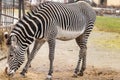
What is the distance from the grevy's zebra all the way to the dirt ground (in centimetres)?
44

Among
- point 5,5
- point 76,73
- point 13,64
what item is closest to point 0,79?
point 13,64

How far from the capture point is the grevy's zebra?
9.34m

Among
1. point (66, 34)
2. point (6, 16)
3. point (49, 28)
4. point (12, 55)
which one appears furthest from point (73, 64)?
point (6, 16)

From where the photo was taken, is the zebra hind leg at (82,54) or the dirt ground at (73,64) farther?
the zebra hind leg at (82,54)

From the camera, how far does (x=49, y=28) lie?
998 centimetres

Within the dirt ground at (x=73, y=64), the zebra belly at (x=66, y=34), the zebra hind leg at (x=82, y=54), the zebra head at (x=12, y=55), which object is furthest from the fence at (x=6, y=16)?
the zebra head at (x=12, y=55)

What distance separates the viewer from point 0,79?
965 centimetres

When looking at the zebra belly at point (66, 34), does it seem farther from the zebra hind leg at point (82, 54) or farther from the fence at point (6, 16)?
the fence at point (6, 16)

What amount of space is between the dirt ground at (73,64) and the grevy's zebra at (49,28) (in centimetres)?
44

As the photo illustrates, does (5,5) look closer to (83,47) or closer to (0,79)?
(83,47)

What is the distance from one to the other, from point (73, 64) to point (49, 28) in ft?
11.3

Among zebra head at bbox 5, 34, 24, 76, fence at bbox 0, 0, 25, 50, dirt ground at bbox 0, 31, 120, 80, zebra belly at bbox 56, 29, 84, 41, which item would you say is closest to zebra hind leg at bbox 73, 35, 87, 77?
dirt ground at bbox 0, 31, 120, 80

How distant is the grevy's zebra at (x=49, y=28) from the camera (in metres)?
9.34

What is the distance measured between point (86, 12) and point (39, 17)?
7.48 ft
